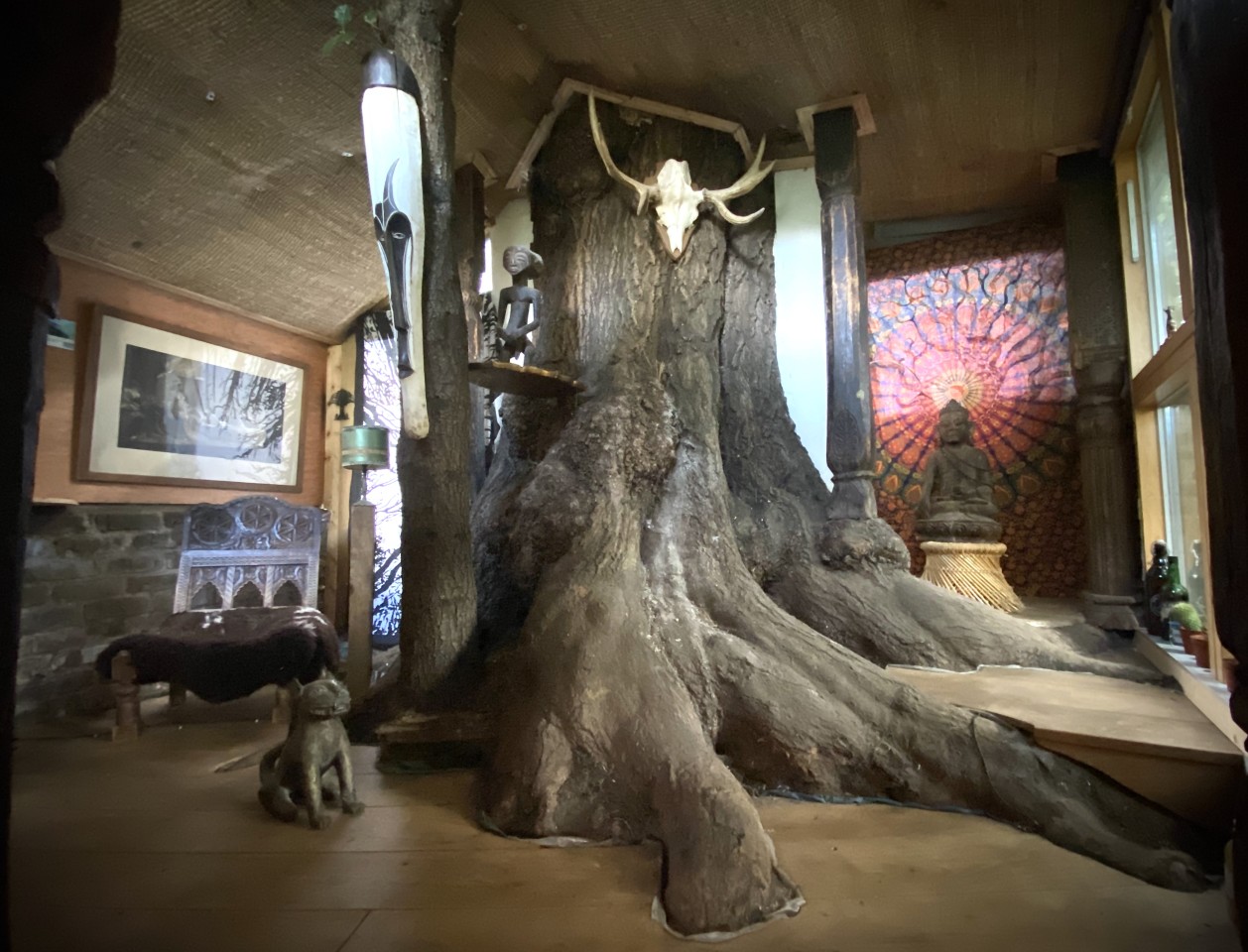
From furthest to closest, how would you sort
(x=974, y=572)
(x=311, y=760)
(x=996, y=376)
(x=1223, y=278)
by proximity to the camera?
(x=996, y=376) < (x=974, y=572) < (x=311, y=760) < (x=1223, y=278)

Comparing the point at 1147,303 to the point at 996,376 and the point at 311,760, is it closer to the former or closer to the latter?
the point at 996,376

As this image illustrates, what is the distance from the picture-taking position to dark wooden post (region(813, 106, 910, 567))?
333 centimetres

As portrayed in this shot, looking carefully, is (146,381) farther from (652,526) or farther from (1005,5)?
(1005,5)

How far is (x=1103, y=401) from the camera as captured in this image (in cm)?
353

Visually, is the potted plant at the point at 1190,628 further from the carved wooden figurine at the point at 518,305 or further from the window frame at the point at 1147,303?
the carved wooden figurine at the point at 518,305

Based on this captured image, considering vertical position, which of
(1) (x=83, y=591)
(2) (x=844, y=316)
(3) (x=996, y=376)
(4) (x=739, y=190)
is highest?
(4) (x=739, y=190)

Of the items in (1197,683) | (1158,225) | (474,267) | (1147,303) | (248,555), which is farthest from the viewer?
(474,267)

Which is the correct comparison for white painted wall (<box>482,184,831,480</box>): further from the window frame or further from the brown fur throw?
the brown fur throw

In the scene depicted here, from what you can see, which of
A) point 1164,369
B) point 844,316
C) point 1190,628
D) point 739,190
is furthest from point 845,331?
point 1190,628

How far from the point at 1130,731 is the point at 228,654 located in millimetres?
3211

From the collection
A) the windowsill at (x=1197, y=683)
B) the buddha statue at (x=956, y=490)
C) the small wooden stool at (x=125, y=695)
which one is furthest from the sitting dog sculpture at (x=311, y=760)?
the buddha statue at (x=956, y=490)

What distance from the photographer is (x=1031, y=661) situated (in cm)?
284

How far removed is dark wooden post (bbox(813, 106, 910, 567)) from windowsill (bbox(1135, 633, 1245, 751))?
1.03 m

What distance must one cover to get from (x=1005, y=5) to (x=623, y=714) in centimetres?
330
